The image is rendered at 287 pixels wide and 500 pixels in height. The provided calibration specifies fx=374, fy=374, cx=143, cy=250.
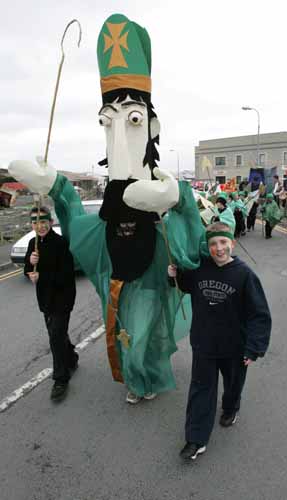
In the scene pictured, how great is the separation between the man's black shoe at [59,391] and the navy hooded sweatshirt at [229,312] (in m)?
1.41

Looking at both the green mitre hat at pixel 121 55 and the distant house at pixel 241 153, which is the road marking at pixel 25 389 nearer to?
the green mitre hat at pixel 121 55

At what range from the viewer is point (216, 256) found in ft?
7.73

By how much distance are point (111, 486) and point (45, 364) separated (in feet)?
5.94

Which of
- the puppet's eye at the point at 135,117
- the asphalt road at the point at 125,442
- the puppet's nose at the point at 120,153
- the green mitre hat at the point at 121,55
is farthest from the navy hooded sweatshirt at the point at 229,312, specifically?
the green mitre hat at the point at 121,55

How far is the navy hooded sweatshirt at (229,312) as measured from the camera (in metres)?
2.28

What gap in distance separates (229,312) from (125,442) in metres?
1.21

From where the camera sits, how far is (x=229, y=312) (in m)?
2.34

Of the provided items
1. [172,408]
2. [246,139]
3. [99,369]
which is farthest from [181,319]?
[246,139]

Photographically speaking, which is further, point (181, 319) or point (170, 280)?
point (181, 319)

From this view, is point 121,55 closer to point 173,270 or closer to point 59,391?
point 173,270

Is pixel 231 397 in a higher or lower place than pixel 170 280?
lower

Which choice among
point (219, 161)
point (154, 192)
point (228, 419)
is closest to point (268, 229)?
point (228, 419)

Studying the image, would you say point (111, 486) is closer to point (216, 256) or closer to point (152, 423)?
point (152, 423)

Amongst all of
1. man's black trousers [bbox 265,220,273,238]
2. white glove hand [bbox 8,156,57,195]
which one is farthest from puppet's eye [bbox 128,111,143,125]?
man's black trousers [bbox 265,220,273,238]
